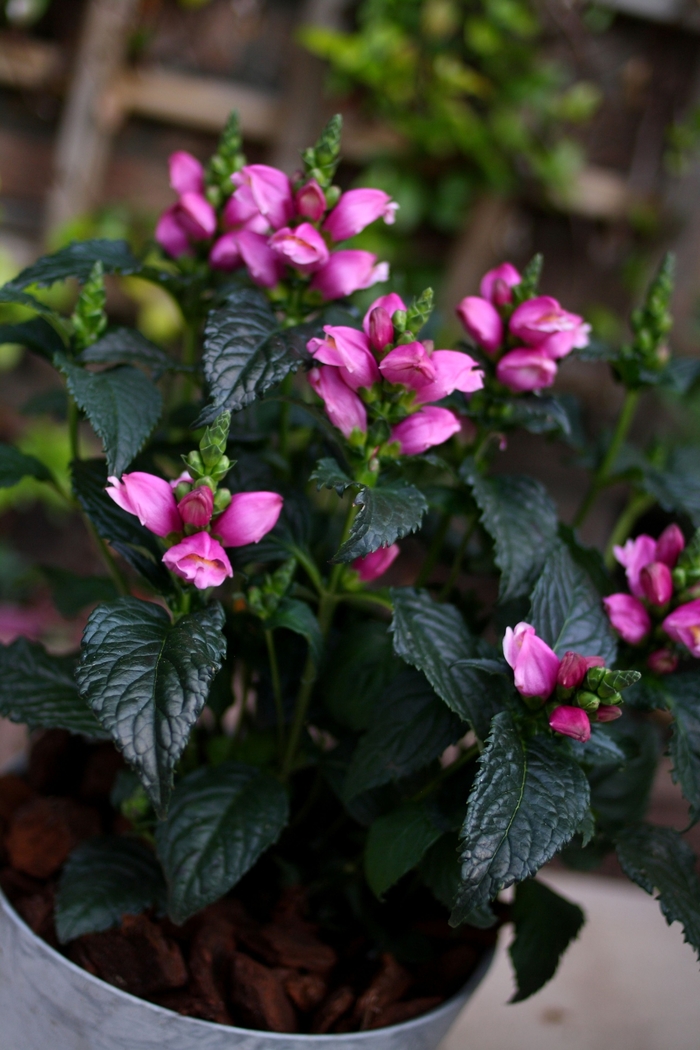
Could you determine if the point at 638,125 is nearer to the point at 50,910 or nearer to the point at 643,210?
the point at 643,210

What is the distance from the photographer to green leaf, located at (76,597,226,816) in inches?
16.7

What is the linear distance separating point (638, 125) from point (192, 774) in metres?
2.16

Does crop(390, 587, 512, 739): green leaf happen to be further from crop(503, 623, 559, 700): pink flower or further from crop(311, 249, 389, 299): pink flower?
crop(311, 249, 389, 299): pink flower

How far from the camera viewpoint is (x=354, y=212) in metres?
0.58

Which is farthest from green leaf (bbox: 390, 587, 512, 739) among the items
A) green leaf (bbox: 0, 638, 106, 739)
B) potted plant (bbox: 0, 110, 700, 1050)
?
green leaf (bbox: 0, 638, 106, 739)

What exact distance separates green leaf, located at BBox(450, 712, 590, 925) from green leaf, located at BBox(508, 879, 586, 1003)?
0.20 meters

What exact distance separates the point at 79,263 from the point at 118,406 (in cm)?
13

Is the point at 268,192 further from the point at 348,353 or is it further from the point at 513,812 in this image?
the point at 513,812

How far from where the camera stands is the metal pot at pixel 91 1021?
53 cm

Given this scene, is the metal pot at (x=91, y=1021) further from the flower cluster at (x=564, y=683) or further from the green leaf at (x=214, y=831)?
the flower cluster at (x=564, y=683)

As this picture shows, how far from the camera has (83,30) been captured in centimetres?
206

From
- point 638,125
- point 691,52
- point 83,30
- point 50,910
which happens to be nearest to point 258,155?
point 83,30

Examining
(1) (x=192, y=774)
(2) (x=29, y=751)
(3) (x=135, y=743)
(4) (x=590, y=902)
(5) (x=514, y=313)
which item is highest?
(5) (x=514, y=313)

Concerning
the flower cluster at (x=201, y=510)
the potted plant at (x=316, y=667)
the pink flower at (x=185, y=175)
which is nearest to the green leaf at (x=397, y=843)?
the potted plant at (x=316, y=667)
